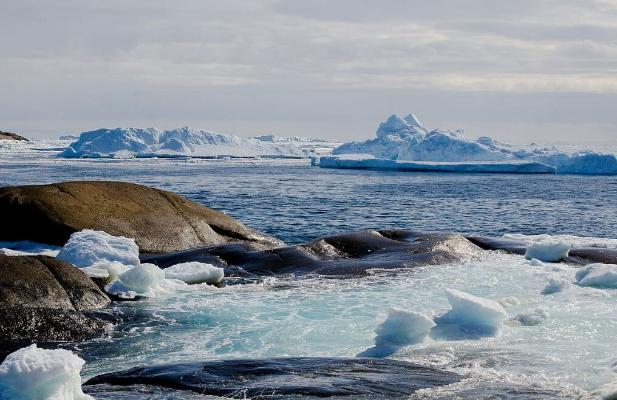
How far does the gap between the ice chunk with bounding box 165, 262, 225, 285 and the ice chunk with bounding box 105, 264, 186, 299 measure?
33.5 inches

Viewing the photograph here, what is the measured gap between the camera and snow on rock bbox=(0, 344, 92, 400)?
6.64 meters

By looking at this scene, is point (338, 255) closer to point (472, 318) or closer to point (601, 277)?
point (601, 277)

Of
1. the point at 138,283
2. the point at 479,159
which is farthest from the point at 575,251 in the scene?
the point at 479,159

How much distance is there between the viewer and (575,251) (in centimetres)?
1686

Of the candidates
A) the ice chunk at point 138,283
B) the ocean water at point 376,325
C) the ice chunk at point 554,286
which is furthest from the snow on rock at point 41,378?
the ice chunk at point 554,286

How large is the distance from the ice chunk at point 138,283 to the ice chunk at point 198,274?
85 cm

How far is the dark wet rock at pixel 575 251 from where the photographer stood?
1616cm

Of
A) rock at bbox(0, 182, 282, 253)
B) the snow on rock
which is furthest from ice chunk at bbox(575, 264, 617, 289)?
the snow on rock

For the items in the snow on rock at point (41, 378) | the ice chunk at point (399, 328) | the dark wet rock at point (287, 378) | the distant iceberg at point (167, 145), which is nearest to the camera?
the snow on rock at point (41, 378)

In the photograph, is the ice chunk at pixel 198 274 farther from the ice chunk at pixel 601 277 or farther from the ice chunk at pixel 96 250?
the ice chunk at pixel 601 277

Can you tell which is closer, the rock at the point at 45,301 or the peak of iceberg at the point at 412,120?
the rock at the point at 45,301

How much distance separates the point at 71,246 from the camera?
46.1 feet

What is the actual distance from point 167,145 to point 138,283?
92927 mm

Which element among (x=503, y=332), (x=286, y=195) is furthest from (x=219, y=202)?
(x=503, y=332)
